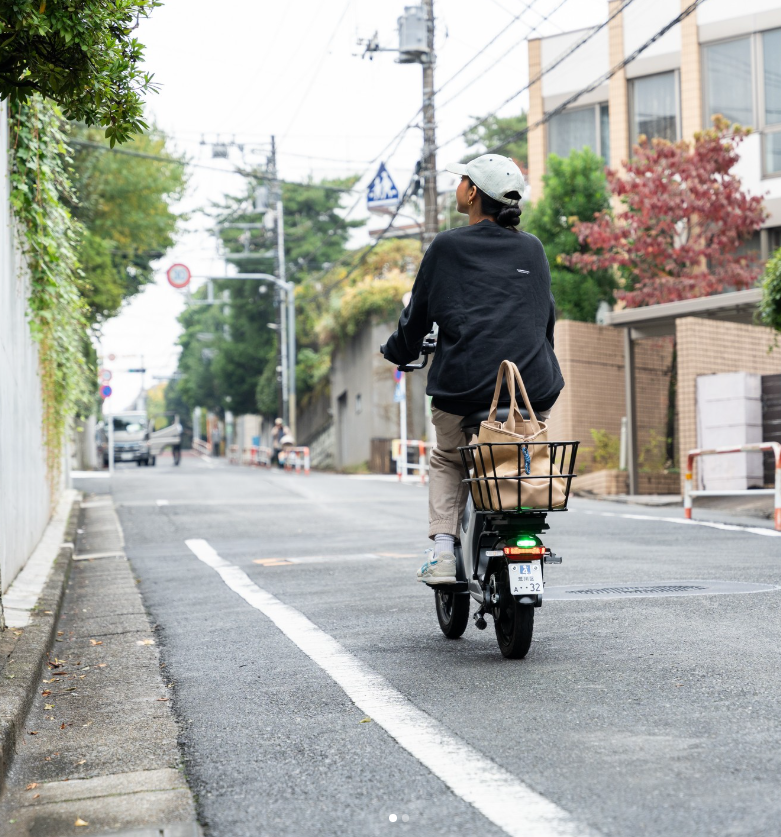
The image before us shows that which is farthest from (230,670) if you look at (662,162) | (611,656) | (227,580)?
(662,162)

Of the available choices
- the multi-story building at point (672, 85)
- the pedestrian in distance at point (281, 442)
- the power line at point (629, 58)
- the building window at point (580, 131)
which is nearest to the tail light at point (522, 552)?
the power line at point (629, 58)

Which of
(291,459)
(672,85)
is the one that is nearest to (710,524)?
(672,85)

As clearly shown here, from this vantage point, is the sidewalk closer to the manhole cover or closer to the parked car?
the manhole cover

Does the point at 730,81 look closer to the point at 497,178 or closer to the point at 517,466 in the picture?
the point at 497,178

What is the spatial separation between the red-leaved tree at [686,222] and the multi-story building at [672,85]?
83 centimetres

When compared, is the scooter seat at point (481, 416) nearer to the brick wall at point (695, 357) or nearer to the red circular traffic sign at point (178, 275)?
the brick wall at point (695, 357)

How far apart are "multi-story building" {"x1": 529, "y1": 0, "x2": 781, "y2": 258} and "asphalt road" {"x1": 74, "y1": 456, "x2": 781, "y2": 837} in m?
16.2

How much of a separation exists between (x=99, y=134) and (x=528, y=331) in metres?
22.8

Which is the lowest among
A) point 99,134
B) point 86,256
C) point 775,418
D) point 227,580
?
point 227,580

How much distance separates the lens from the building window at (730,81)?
2380 centimetres

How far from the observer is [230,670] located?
17.5 ft

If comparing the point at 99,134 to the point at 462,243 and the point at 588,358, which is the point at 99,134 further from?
the point at 462,243

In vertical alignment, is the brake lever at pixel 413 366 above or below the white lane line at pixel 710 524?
above

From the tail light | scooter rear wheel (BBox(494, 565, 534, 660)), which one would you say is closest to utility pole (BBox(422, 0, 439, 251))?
scooter rear wheel (BBox(494, 565, 534, 660))
